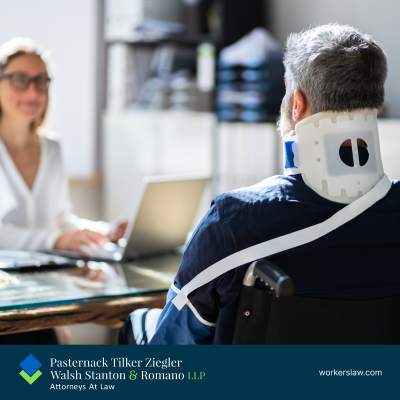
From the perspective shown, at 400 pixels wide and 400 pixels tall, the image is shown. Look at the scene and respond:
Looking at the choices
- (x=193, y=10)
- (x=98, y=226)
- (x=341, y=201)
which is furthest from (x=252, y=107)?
(x=341, y=201)

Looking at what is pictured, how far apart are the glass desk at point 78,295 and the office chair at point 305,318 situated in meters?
0.50

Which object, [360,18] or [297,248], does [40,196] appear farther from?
[360,18]

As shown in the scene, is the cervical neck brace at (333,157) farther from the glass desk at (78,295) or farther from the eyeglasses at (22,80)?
the eyeglasses at (22,80)

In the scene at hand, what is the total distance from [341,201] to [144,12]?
307 cm

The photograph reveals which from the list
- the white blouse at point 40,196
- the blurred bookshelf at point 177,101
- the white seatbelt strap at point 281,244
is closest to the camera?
the white seatbelt strap at point 281,244

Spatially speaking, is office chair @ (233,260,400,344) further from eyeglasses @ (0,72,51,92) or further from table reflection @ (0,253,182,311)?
eyeglasses @ (0,72,51,92)

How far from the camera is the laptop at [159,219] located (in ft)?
5.46

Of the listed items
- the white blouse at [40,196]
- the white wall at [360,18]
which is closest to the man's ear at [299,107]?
A: the white blouse at [40,196]

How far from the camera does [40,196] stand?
2342mm

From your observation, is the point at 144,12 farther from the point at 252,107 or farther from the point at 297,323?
the point at 297,323

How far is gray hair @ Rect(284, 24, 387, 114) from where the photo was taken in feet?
3.21

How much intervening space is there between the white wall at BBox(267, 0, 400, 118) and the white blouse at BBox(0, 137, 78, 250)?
116cm

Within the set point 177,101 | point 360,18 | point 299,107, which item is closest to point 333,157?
point 299,107
